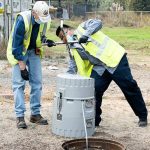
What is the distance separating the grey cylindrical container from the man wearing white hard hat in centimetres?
63

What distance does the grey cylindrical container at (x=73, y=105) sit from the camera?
22.5 ft

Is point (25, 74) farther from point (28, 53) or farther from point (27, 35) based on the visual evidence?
point (27, 35)

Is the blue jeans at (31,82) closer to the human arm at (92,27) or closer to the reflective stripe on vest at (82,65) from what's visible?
the reflective stripe on vest at (82,65)

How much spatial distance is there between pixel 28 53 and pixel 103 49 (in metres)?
1.09

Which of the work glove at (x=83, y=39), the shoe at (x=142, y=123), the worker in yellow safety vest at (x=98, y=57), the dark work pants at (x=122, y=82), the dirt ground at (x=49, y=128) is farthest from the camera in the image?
the shoe at (x=142, y=123)

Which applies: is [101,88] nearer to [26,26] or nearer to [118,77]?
[118,77]

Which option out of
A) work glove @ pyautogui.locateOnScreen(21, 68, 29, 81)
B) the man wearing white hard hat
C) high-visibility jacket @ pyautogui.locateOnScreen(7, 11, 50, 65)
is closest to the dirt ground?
the man wearing white hard hat

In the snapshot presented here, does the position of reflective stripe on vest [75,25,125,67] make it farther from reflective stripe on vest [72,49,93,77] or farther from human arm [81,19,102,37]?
reflective stripe on vest [72,49,93,77]

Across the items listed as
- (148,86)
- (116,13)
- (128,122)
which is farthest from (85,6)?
(128,122)

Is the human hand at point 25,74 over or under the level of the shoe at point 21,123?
over

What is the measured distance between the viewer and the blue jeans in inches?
294

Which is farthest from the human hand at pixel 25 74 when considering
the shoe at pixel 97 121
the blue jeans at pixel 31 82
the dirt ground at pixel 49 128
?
the shoe at pixel 97 121

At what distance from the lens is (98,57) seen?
7172 mm

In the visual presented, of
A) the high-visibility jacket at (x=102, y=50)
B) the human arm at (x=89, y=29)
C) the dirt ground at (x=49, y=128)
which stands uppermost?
the human arm at (x=89, y=29)
